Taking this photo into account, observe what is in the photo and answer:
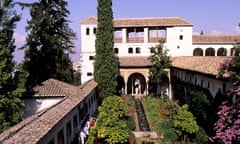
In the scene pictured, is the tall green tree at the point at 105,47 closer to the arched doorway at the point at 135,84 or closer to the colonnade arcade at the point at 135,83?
the colonnade arcade at the point at 135,83

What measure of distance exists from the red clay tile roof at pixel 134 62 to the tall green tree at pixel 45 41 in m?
11.4

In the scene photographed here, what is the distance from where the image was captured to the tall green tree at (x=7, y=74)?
17.5 m

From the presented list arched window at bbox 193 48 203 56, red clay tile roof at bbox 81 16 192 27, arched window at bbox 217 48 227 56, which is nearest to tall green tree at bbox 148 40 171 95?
red clay tile roof at bbox 81 16 192 27

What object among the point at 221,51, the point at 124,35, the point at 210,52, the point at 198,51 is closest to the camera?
the point at 124,35

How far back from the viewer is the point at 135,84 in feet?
146

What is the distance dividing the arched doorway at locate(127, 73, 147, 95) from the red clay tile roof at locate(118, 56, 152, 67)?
354 centimetres

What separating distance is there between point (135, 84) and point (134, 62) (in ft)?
19.1

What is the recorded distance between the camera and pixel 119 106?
19.5m

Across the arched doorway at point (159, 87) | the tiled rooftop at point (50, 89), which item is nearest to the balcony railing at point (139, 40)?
the arched doorway at point (159, 87)

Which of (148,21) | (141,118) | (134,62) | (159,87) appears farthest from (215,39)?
(141,118)

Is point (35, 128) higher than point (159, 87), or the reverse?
point (35, 128)

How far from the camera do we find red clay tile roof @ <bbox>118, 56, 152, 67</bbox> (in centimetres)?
3880

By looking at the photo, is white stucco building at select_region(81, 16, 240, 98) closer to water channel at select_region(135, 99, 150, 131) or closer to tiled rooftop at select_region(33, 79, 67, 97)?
water channel at select_region(135, 99, 150, 131)

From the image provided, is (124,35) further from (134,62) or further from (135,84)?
(135,84)
